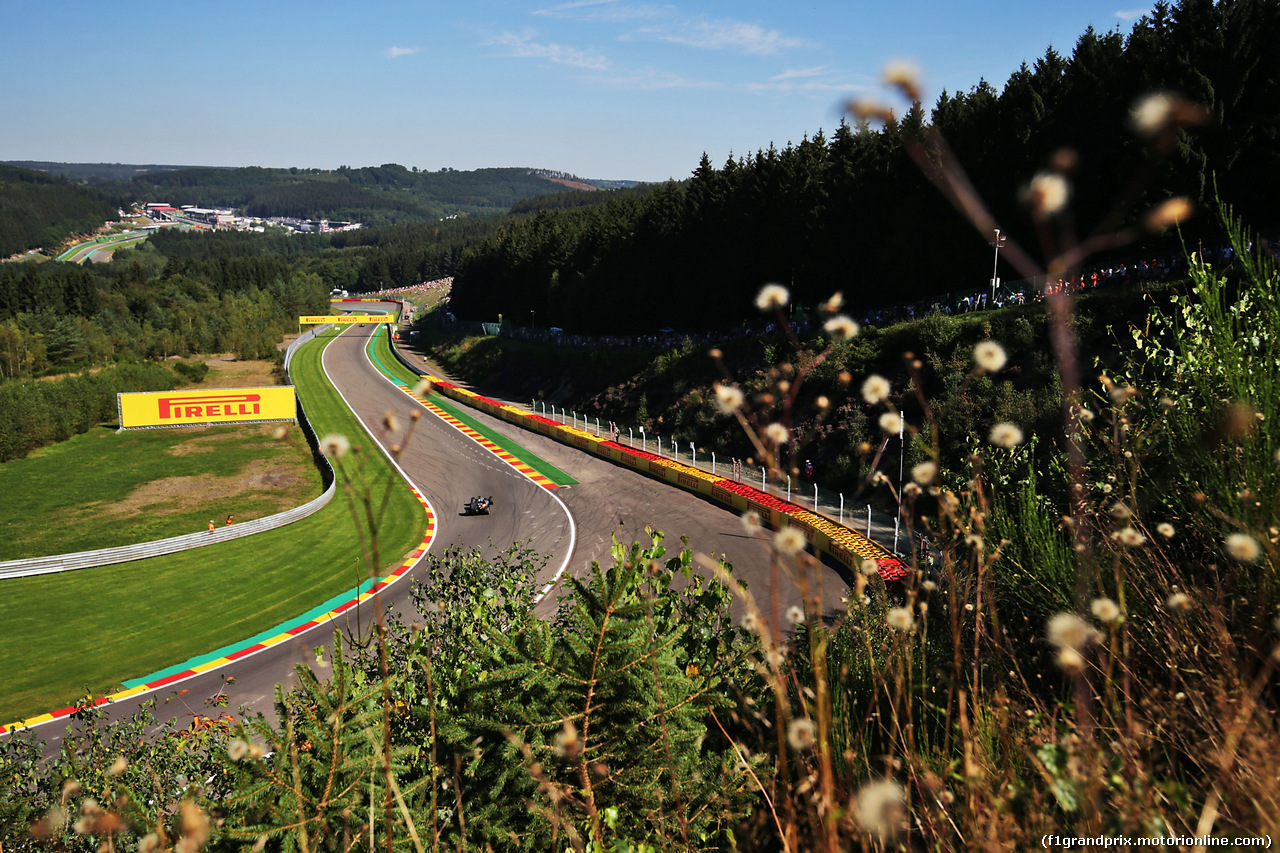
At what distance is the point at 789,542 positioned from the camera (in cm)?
238

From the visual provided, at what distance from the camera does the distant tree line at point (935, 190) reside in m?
30.9

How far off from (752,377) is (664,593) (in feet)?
131

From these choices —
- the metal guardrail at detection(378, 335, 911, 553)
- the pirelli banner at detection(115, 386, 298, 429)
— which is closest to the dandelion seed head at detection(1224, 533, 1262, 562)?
the metal guardrail at detection(378, 335, 911, 553)

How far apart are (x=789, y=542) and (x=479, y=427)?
186 ft

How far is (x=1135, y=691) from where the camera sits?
4.20 m

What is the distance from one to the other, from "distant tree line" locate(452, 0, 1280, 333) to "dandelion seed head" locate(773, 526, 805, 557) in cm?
1311

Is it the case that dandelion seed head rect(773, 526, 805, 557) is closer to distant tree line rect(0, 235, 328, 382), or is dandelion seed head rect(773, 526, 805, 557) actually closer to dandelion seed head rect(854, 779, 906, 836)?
dandelion seed head rect(854, 779, 906, 836)

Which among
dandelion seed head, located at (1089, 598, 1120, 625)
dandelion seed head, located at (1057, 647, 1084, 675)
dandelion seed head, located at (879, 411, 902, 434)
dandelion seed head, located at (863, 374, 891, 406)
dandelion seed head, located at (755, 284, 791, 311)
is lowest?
dandelion seed head, located at (1057, 647, 1084, 675)

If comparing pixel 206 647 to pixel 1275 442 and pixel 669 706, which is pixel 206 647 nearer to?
pixel 669 706

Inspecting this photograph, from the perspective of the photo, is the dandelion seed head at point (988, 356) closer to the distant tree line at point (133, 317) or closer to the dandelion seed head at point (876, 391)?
the dandelion seed head at point (876, 391)

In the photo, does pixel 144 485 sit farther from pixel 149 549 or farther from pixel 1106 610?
pixel 1106 610

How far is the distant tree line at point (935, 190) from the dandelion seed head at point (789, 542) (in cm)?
1311

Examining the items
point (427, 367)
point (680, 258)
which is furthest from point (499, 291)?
point (680, 258)

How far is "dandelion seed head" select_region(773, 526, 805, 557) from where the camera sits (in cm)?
230
